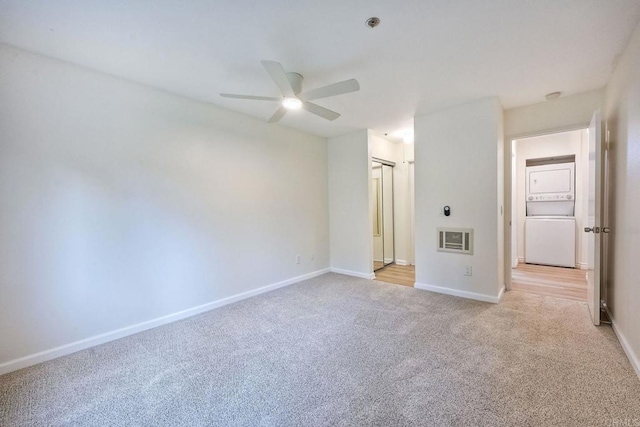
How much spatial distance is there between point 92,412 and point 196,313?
4.77 ft

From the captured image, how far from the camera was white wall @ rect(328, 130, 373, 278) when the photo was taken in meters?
4.39

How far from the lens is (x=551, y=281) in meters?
3.99

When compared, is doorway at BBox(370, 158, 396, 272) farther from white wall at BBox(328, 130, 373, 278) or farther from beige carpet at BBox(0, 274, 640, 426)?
beige carpet at BBox(0, 274, 640, 426)

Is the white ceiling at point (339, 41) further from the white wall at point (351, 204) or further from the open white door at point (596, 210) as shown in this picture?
the white wall at point (351, 204)

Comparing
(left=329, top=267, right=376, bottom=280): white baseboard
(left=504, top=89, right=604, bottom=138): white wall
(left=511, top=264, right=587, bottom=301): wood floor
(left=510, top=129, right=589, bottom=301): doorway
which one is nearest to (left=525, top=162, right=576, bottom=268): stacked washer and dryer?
(left=510, top=129, right=589, bottom=301): doorway

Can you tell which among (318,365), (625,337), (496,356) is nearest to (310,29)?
(318,365)

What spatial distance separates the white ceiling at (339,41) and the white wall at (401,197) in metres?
2.24

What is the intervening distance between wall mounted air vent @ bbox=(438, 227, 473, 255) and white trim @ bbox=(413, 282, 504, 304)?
20.3 inches

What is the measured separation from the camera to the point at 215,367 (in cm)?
205

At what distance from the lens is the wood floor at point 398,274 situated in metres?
4.23

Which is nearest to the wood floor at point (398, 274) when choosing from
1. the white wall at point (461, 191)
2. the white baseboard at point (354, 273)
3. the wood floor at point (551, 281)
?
the white baseboard at point (354, 273)

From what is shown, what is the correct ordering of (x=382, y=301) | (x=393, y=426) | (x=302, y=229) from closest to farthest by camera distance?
(x=393, y=426), (x=382, y=301), (x=302, y=229)

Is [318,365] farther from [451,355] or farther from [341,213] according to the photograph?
[341,213]

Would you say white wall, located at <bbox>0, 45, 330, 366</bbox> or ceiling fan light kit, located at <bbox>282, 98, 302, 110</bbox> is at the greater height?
ceiling fan light kit, located at <bbox>282, 98, 302, 110</bbox>
